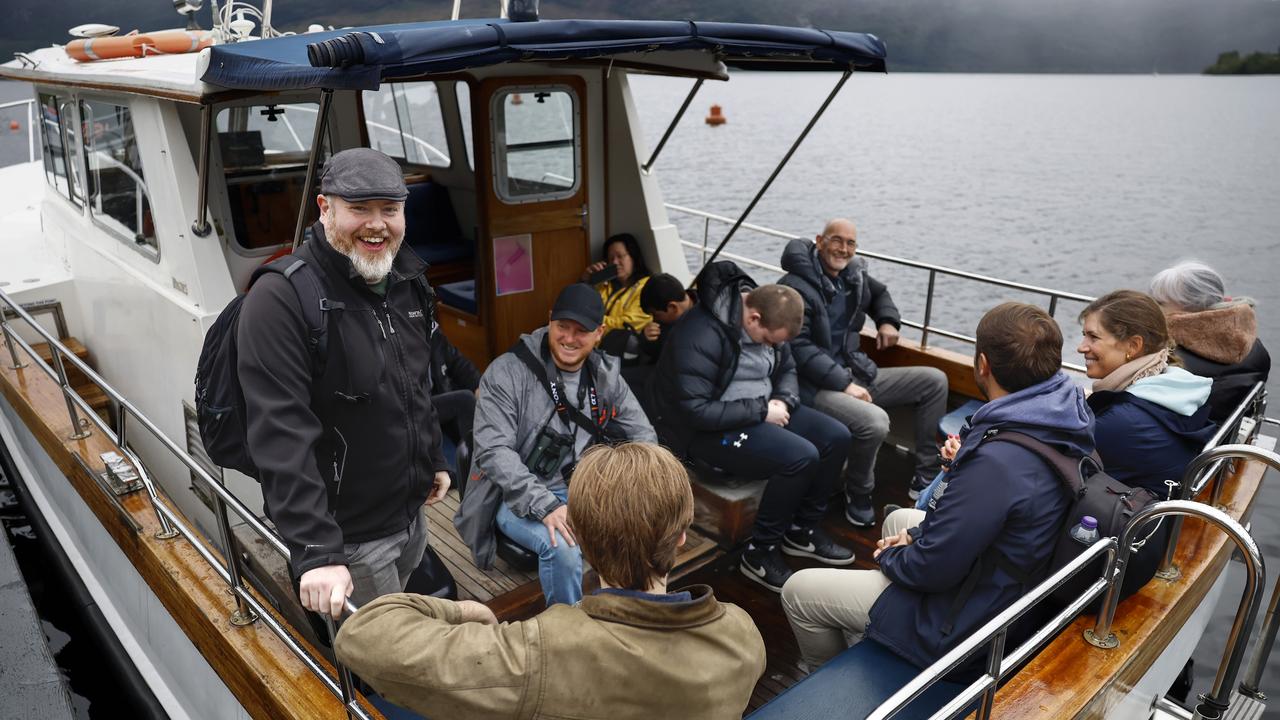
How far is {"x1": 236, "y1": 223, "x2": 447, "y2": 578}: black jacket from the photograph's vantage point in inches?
81.2

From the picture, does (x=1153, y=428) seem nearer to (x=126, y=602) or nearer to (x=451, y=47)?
(x=451, y=47)

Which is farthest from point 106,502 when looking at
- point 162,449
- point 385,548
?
point 385,548

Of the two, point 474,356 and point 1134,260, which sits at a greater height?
point 474,356

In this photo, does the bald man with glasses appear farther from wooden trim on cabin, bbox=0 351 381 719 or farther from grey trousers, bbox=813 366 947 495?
wooden trim on cabin, bbox=0 351 381 719

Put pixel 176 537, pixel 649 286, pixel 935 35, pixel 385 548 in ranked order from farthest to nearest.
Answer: pixel 935 35 < pixel 649 286 < pixel 176 537 < pixel 385 548

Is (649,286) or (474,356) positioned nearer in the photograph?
(649,286)

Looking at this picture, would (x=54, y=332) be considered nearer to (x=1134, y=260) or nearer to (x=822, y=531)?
(x=822, y=531)

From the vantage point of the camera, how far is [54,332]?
217 inches

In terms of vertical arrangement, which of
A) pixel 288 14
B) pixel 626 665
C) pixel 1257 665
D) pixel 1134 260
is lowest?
pixel 1134 260

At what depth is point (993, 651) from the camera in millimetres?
2029

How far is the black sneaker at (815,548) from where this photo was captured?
13.7 ft

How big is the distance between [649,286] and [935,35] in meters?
154

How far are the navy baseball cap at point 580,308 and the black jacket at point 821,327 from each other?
175 centimetres

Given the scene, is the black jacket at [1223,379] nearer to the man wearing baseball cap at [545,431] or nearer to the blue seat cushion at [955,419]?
the blue seat cushion at [955,419]
